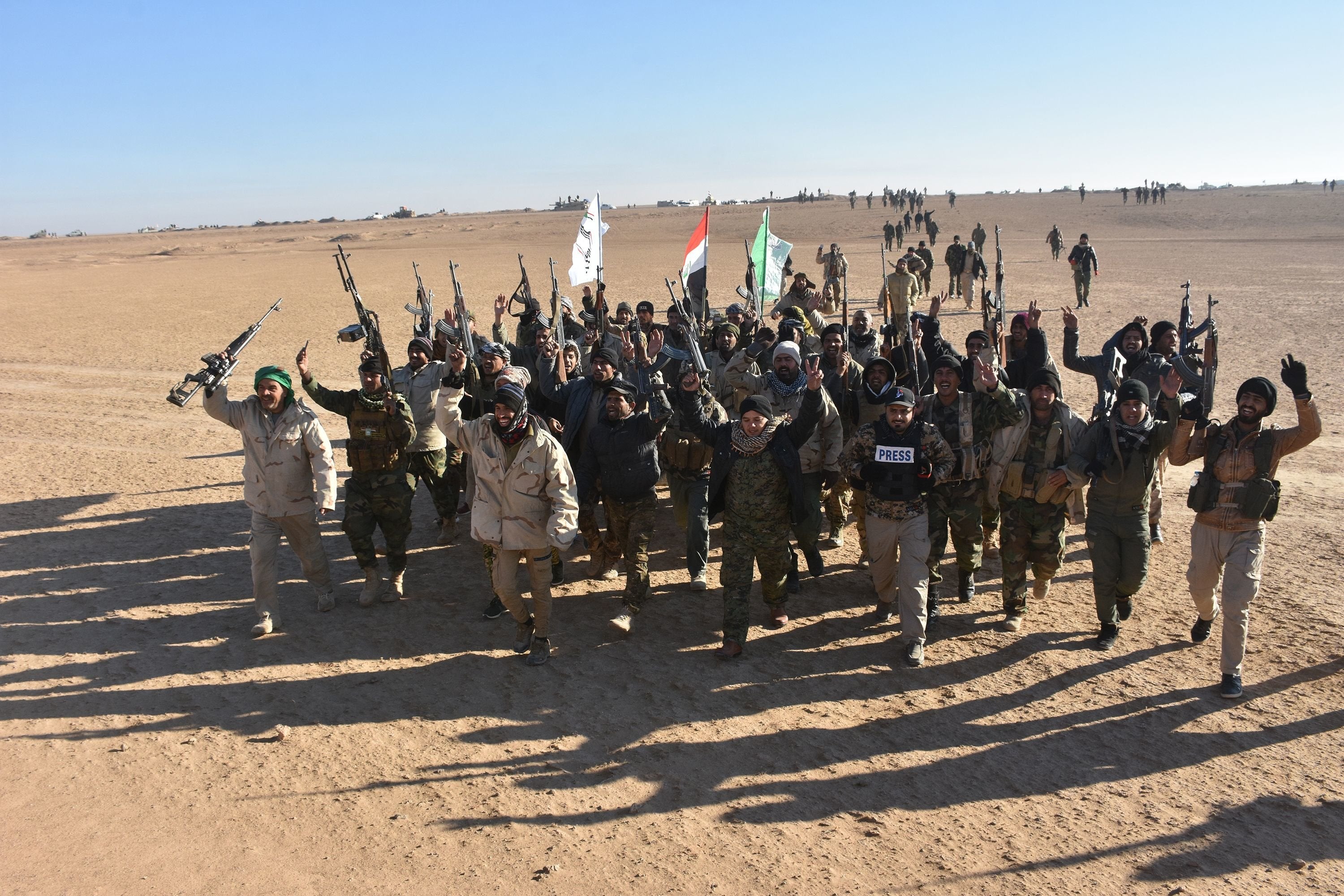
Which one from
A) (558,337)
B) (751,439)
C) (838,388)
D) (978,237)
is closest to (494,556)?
(751,439)

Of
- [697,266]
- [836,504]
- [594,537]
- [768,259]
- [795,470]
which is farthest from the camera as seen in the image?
[768,259]

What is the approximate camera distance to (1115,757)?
4.63 metres

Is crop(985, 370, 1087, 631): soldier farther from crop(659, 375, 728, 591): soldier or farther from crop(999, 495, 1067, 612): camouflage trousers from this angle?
crop(659, 375, 728, 591): soldier

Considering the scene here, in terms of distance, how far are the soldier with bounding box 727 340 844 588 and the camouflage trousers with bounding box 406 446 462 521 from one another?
107 inches

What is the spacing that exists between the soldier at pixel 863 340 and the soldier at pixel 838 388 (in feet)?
3.57

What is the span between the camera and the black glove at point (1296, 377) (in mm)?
4910

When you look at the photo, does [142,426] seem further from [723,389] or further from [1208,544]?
[1208,544]

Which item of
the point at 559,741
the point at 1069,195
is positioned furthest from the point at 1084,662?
the point at 1069,195

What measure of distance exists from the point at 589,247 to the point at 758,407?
6.13 m

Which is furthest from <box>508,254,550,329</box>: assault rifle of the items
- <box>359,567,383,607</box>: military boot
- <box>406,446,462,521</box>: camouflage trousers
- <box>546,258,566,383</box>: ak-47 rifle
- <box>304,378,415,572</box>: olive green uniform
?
<box>359,567,383,607</box>: military boot

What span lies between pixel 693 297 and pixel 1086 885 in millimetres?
8121

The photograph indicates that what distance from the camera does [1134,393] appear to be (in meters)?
5.49

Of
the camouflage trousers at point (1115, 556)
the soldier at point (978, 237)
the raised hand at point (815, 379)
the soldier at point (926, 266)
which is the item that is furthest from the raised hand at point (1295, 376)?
the soldier at point (978, 237)

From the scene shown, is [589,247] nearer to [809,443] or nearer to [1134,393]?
[809,443]
